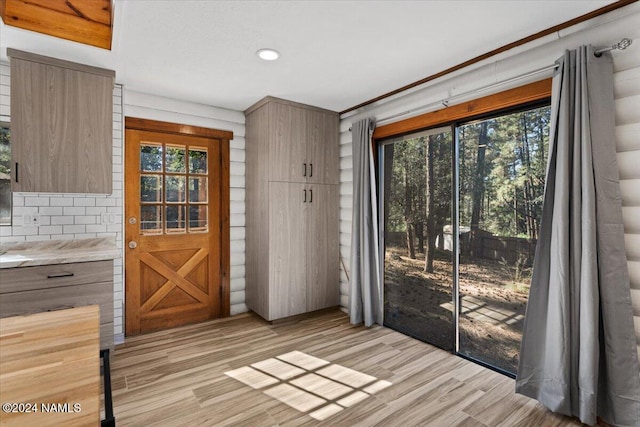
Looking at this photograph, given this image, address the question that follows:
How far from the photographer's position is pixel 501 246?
8.28ft

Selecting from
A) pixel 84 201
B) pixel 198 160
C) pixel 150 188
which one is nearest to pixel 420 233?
pixel 198 160

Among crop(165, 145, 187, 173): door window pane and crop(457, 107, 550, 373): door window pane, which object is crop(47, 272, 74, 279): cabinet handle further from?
crop(457, 107, 550, 373): door window pane

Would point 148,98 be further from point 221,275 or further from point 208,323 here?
point 208,323

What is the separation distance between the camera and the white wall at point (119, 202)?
2.60 m

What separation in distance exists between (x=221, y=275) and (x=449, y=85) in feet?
10.1

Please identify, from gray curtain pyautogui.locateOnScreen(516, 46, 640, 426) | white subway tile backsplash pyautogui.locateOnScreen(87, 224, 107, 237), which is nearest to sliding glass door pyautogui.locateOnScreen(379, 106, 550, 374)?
gray curtain pyautogui.locateOnScreen(516, 46, 640, 426)

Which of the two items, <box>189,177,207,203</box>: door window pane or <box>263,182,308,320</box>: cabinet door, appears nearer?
<box>263,182,308,320</box>: cabinet door

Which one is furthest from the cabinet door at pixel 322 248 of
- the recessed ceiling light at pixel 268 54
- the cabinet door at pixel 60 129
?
the cabinet door at pixel 60 129

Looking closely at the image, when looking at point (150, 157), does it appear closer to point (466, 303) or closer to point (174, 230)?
point (174, 230)

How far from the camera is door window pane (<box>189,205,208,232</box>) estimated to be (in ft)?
11.7

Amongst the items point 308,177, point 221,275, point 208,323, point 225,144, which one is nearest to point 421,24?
point 308,177

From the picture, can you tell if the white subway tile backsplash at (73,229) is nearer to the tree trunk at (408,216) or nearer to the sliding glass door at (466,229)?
the sliding glass door at (466,229)

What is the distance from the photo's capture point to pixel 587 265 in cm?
185

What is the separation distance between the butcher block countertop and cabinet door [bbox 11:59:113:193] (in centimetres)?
172
